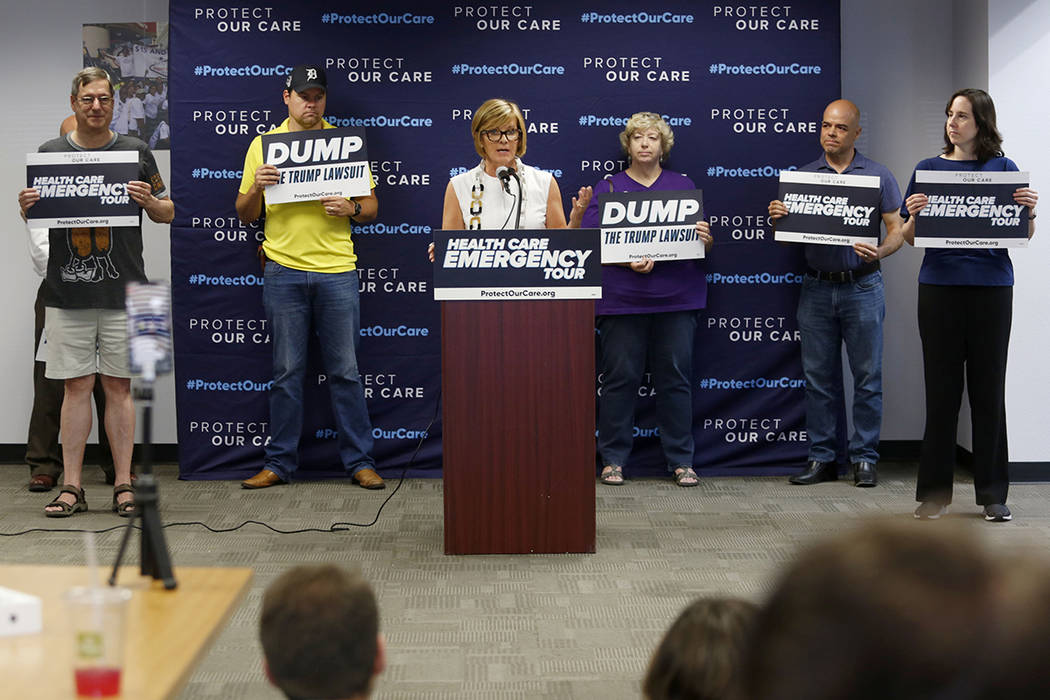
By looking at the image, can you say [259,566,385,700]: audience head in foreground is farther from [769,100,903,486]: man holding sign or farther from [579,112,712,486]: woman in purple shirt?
[769,100,903,486]: man holding sign

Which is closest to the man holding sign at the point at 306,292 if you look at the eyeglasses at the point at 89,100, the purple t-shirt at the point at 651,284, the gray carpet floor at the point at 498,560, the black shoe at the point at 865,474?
the gray carpet floor at the point at 498,560

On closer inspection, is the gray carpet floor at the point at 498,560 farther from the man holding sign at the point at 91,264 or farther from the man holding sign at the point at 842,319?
the man holding sign at the point at 91,264

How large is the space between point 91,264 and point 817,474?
11.8ft

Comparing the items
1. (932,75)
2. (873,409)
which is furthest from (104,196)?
(932,75)

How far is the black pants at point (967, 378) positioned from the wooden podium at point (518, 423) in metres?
1.56

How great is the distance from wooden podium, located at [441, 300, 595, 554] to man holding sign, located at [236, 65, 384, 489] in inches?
58.2

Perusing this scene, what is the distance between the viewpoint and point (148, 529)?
76.2 inches

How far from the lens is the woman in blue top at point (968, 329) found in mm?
4809

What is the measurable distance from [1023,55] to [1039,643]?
5.96m

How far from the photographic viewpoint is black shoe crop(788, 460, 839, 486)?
5895 millimetres

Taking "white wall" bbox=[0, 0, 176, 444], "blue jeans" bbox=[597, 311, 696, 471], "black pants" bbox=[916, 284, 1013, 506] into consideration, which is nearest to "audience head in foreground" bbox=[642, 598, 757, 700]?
"black pants" bbox=[916, 284, 1013, 506]

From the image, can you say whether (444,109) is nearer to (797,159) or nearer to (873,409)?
(797,159)

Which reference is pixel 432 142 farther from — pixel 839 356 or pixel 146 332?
pixel 146 332

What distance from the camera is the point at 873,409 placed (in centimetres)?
584
